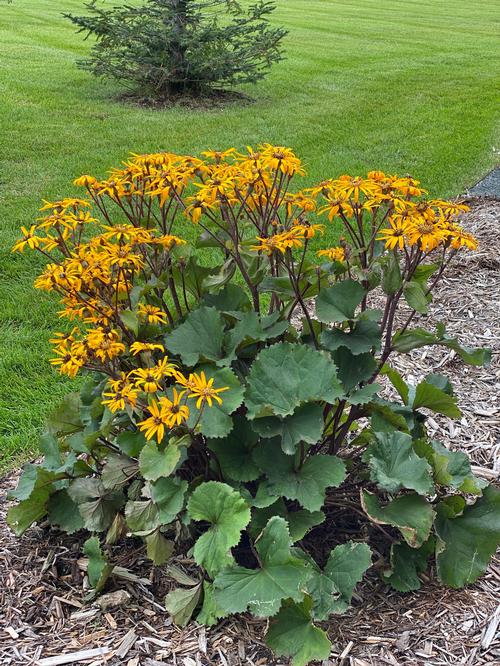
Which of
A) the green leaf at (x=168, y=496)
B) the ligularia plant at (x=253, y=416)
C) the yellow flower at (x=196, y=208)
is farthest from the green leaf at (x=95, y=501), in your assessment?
the yellow flower at (x=196, y=208)

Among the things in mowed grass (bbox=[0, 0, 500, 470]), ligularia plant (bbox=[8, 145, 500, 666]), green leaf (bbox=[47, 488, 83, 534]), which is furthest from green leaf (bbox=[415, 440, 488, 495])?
mowed grass (bbox=[0, 0, 500, 470])

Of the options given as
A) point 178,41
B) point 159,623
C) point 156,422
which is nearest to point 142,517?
point 159,623

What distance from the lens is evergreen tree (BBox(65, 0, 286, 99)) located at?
9.39m

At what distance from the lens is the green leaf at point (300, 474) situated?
2.11m

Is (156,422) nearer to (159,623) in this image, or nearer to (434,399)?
(159,623)

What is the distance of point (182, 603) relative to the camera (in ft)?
7.09

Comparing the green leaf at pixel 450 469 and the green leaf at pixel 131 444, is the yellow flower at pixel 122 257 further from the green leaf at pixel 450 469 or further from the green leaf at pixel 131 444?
the green leaf at pixel 450 469

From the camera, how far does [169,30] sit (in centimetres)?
932

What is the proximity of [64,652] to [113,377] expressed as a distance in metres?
0.82

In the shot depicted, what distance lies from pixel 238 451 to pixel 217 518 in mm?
273

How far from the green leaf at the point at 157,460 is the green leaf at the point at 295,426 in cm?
28

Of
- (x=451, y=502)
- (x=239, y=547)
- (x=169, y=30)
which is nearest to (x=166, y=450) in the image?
(x=239, y=547)

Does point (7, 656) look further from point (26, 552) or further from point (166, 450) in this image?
point (166, 450)

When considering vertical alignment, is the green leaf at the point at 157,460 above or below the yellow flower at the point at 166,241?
below
